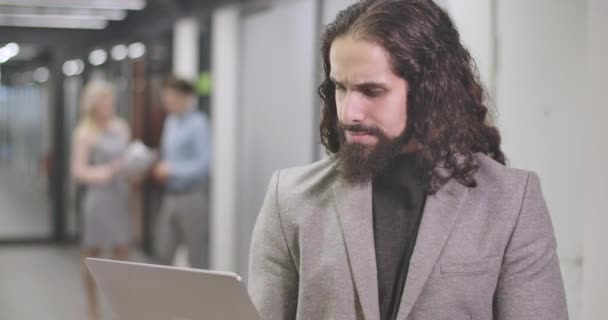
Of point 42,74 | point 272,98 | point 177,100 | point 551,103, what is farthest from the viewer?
point 42,74

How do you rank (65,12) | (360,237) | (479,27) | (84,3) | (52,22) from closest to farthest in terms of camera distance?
(360,237) < (479,27) < (84,3) < (65,12) < (52,22)

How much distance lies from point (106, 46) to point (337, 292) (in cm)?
853

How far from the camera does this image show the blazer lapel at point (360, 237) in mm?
1574

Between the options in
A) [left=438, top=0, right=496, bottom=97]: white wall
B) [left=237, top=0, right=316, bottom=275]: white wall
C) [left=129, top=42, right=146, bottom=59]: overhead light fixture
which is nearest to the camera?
[left=438, top=0, right=496, bottom=97]: white wall

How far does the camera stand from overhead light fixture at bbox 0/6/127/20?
316 inches

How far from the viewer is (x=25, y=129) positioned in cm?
1022

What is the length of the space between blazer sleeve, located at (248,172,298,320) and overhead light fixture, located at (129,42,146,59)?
709 centimetres

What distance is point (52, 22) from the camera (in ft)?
30.7

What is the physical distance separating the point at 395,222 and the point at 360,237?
0.08 metres

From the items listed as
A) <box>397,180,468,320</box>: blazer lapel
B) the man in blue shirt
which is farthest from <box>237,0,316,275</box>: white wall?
<box>397,180,468,320</box>: blazer lapel

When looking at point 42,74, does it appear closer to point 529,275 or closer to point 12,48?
point 12,48

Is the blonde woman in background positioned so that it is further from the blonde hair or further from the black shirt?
the black shirt

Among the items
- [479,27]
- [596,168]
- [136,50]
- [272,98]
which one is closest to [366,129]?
[596,168]

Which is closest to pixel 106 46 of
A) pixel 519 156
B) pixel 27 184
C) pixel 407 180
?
pixel 27 184
